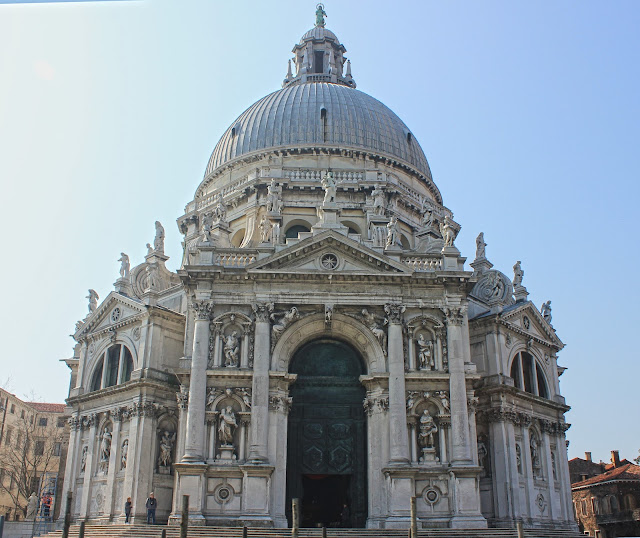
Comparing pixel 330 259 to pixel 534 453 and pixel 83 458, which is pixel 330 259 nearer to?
pixel 534 453

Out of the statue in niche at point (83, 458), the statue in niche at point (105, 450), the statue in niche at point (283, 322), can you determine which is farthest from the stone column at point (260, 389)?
the statue in niche at point (83, 458)

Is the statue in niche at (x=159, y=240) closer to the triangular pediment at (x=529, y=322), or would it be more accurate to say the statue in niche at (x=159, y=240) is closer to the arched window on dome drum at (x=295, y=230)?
the arched window on dome drum at (x=295, y=230)

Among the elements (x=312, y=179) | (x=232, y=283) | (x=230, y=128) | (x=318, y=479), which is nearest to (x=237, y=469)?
(x=318, y=479)

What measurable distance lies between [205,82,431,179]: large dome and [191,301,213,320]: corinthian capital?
14900 millimetres

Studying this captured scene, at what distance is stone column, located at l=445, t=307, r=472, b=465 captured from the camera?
26938 millimetres

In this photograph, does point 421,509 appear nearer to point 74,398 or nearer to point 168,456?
point 168,456

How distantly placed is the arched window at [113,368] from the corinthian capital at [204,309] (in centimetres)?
840

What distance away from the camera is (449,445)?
89.6ft

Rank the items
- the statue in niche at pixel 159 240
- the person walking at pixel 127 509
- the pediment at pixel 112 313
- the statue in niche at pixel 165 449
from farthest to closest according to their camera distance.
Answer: the statue in niche at pixel 159 240 < the pediment at pixel 112 313 < the statue in niche at pixel 165 449 < the person walking at pixel 127 509

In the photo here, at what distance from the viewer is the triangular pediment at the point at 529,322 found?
120 feet

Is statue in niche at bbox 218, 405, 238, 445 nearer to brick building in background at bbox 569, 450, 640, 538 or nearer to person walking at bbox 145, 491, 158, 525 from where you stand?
person walking at bbox 145, 491, 158, 525

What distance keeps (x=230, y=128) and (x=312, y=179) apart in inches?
360

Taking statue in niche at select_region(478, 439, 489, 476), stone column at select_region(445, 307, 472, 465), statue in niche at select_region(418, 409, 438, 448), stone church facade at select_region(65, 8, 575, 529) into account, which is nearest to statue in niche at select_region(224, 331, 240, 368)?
stone church facade at select_region(65, 8, 575, 529)

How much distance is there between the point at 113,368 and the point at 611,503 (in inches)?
1663
